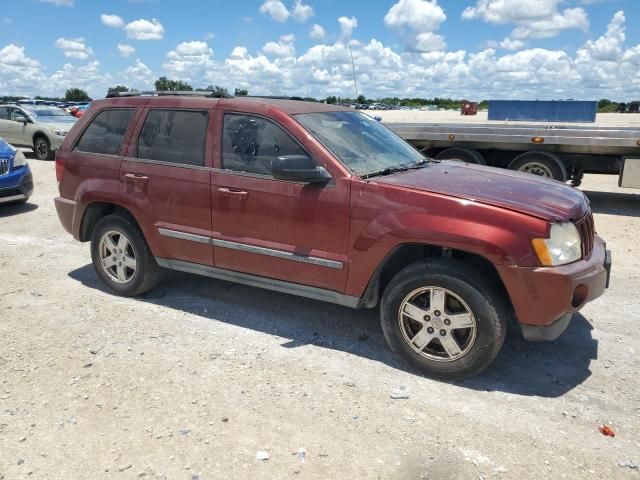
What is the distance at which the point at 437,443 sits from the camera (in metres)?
3.05

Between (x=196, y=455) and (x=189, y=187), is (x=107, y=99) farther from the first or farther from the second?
(x=196, y=455)

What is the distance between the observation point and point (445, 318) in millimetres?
3627

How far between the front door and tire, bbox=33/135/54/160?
43.9 ft

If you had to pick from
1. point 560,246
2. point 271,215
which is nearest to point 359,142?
point 271,215

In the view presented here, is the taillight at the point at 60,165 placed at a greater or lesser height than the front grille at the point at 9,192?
greater

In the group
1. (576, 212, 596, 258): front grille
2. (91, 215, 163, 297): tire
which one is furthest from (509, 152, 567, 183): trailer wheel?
(91, 215, 163, 297): tire

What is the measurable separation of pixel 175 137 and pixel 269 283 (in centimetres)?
152

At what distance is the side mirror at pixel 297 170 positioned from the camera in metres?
3.82

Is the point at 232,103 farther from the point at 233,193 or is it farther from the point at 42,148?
the point at 42,148

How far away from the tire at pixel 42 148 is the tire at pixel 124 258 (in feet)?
39.8

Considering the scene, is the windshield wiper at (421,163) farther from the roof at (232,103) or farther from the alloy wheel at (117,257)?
the alloy wheel at (117,257)

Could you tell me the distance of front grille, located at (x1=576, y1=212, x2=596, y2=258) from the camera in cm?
367

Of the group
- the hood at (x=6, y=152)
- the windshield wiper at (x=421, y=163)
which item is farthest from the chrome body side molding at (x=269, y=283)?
the hood at (x=6, y=152)

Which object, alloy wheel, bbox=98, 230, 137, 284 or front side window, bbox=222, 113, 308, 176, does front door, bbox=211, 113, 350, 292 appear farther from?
A: alloy wheel, bbox=98, 230, 137, 284
